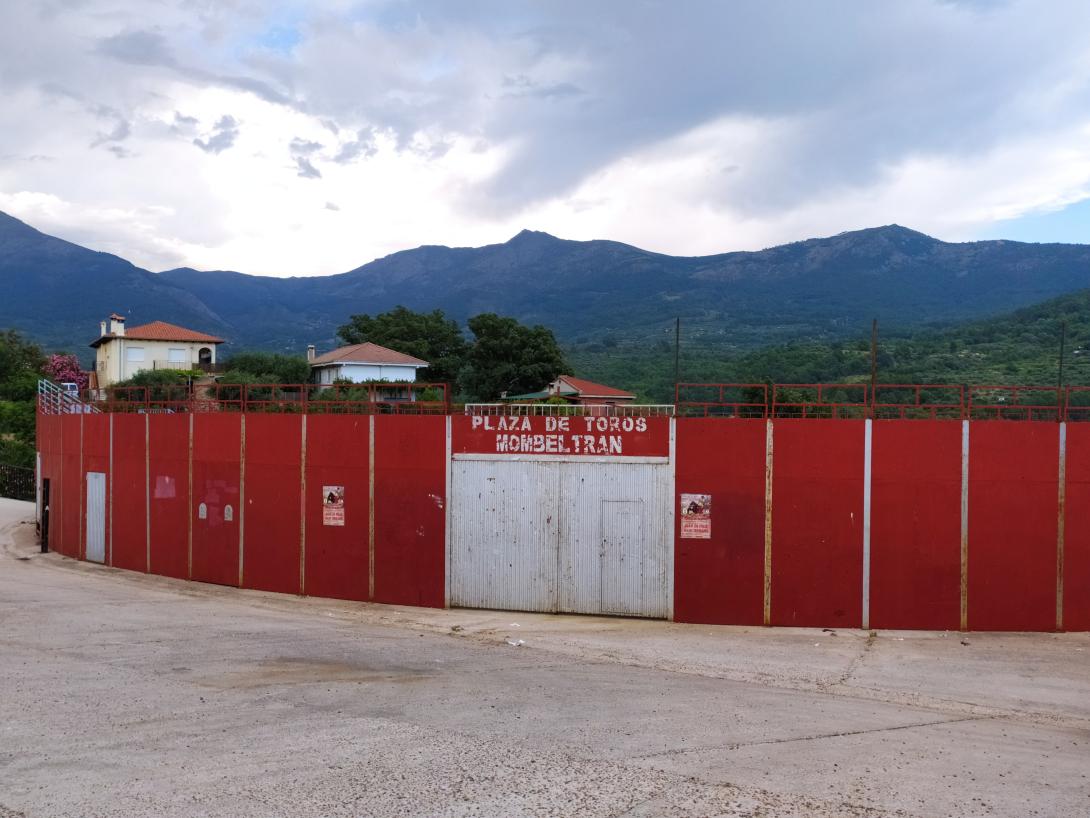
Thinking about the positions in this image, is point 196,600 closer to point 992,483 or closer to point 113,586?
point 113,586

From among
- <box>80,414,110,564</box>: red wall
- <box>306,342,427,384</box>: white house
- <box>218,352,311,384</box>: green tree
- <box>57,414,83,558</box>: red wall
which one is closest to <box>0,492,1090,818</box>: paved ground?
<box>80,414,110,564</box>: red wall

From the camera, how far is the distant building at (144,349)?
8100 centimetres

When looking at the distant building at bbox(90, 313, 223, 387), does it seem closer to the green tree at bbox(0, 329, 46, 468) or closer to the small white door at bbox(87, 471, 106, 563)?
the green tree at bbox(0, 329, 46, 468)

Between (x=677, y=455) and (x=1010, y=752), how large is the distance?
7.85m

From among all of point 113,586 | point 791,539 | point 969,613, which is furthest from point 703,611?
point 113,586

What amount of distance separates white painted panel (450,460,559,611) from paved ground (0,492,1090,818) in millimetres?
753

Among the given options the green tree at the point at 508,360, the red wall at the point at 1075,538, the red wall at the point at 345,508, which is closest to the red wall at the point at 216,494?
the red wall at the point at 345,508

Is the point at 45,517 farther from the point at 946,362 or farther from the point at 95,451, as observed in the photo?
the point at 946,362

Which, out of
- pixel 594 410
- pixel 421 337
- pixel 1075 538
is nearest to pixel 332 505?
pixel 594 410

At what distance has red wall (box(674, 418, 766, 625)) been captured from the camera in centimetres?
1577

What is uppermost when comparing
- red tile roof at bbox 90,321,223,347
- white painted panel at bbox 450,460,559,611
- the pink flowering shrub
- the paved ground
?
red tile roof at bbox 90,321,223,347

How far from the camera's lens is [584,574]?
1633cm

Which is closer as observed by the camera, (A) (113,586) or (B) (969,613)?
(B) (969,613)

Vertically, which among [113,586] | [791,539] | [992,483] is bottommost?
[113,586]
